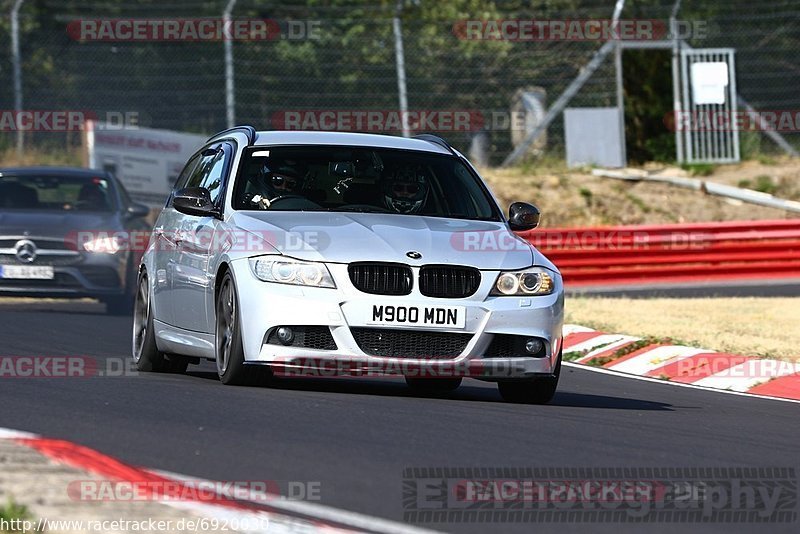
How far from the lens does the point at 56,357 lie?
1152cm

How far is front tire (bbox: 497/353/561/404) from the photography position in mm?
9672

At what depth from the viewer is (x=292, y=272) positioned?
898cm

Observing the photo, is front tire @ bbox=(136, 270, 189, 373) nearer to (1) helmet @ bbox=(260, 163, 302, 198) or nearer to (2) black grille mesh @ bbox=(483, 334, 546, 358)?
(1) helmet @ bbox=(260, 163, 302, 198)

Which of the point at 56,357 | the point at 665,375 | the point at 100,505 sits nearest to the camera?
the point at 100,505

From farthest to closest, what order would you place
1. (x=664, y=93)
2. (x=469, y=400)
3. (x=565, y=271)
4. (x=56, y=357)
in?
1. (x=664, y=93)
2. (x=565, y=271)
3. (x=56, y=357)
4. (x=469, y=400)

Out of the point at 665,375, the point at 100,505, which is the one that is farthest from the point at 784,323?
the point at 100,505

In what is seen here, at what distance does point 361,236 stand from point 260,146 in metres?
1.42

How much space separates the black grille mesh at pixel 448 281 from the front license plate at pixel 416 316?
97 mm

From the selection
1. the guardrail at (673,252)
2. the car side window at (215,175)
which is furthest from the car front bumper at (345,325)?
the guardrail at (673,252)

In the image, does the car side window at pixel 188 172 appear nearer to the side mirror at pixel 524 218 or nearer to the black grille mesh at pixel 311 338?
the side mirror at pixel 524 218

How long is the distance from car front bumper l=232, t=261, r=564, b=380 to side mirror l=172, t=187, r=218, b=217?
0.90 meters

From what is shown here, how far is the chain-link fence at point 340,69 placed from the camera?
78.8 ft

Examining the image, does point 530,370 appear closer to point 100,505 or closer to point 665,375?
point 665,375

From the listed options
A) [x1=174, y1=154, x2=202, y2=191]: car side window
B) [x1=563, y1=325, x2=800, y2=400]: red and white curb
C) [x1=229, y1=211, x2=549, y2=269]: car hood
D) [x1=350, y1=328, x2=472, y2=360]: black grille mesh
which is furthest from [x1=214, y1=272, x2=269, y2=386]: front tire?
[x1=563, y1=325, x2=800, y2=400]: red and white curb
